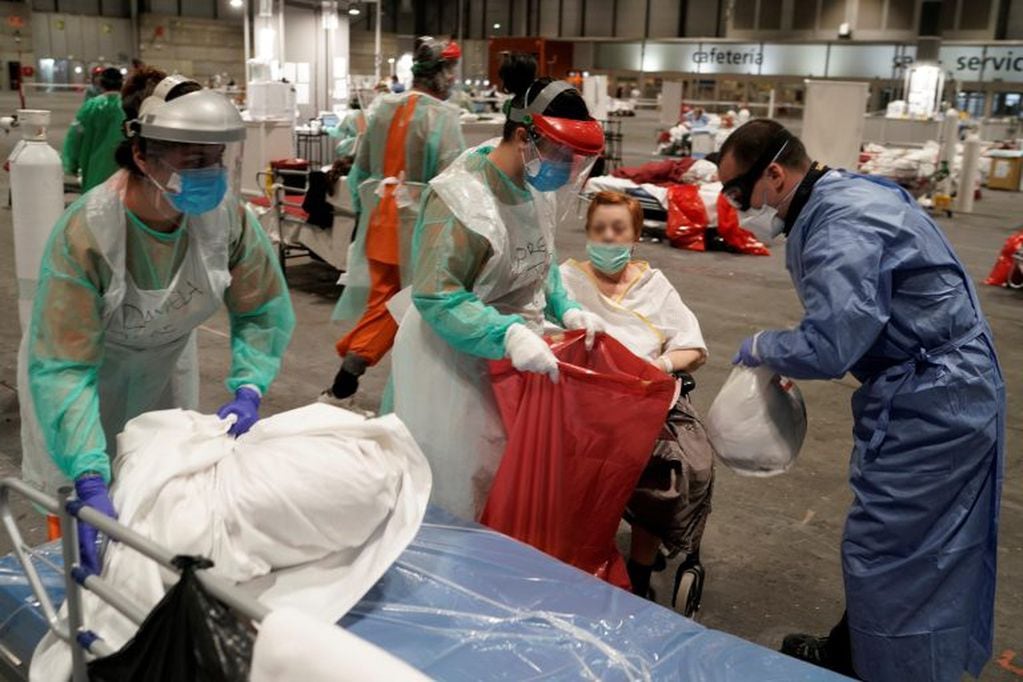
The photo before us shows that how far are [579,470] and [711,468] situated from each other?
469 millimetres

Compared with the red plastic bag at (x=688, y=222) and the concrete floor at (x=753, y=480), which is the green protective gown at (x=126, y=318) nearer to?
the concrete floor at (x=753, y=480)

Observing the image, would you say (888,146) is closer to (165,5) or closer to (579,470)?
(579,470)

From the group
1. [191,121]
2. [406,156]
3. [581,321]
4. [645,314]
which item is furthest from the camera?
[406,156]

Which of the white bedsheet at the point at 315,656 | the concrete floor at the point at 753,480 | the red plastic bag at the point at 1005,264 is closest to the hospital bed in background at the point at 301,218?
the concrete floor at the point at 753,480

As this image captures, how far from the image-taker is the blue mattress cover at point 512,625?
6.08 feet

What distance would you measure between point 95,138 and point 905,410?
4.86 metres

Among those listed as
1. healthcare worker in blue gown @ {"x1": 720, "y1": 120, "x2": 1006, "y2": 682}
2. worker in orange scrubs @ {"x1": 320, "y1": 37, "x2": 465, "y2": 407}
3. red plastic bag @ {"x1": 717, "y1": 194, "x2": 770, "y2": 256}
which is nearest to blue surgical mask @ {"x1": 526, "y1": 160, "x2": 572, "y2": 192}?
healthcare worker in blue gown @ {"x1": 720, "y1": 120, "x2": 1006, "y2": 682}

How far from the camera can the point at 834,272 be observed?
2166 millimetres

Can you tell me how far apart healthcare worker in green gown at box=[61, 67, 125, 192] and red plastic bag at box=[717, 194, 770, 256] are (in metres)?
5.79

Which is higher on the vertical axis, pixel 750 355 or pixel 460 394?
pixel 750 355

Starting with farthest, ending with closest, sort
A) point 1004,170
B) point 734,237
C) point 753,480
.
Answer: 1. point 1004,170
2. point 734,237
3. point 753,480

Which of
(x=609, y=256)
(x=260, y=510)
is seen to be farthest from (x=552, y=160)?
(x=260, y=510)

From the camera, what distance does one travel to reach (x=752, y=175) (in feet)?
7.95

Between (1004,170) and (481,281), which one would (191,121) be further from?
(1004,170)
